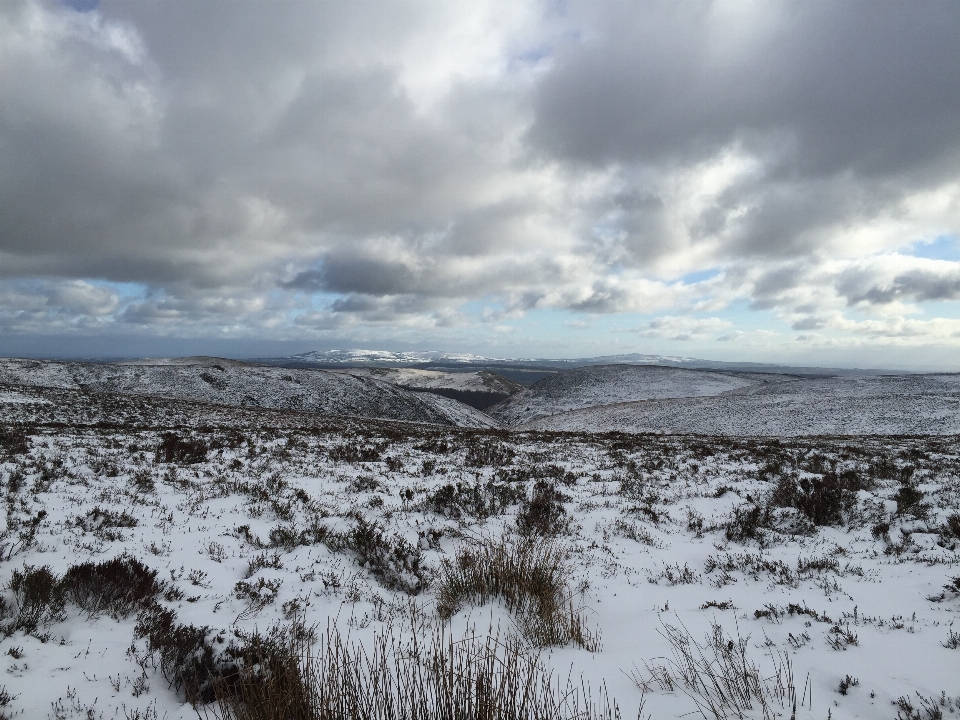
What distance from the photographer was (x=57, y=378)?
43.1m

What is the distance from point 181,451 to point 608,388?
65.8m

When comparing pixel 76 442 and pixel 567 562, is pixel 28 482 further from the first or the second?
pixel 567 562

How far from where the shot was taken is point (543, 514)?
912cm

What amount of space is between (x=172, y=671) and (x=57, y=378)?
2153 inches

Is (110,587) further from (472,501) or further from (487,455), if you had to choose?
(487,455)

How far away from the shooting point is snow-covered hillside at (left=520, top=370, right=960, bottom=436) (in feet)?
118

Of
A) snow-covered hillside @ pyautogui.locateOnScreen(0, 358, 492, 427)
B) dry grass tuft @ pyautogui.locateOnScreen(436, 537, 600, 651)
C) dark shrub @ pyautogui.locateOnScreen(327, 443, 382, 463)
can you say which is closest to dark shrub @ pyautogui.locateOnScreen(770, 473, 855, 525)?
dry grass tuft @ pyautogui.locateOnScreen(436, 537, 600, 651)

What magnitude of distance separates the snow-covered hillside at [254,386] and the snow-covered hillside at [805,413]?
1660 centimetres

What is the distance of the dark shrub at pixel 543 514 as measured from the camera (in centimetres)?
818

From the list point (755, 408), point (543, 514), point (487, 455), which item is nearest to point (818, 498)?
point (543, 514)

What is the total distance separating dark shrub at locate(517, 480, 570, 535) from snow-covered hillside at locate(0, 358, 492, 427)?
42.0 meters

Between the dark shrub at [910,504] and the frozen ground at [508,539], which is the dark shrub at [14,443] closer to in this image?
the frozen ground at [508,539]

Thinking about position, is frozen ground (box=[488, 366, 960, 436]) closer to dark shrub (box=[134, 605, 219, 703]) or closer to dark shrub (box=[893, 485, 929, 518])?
dark shrub (box=[893, 485, 929, 518])

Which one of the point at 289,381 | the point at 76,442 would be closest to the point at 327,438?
the point at 76,442
